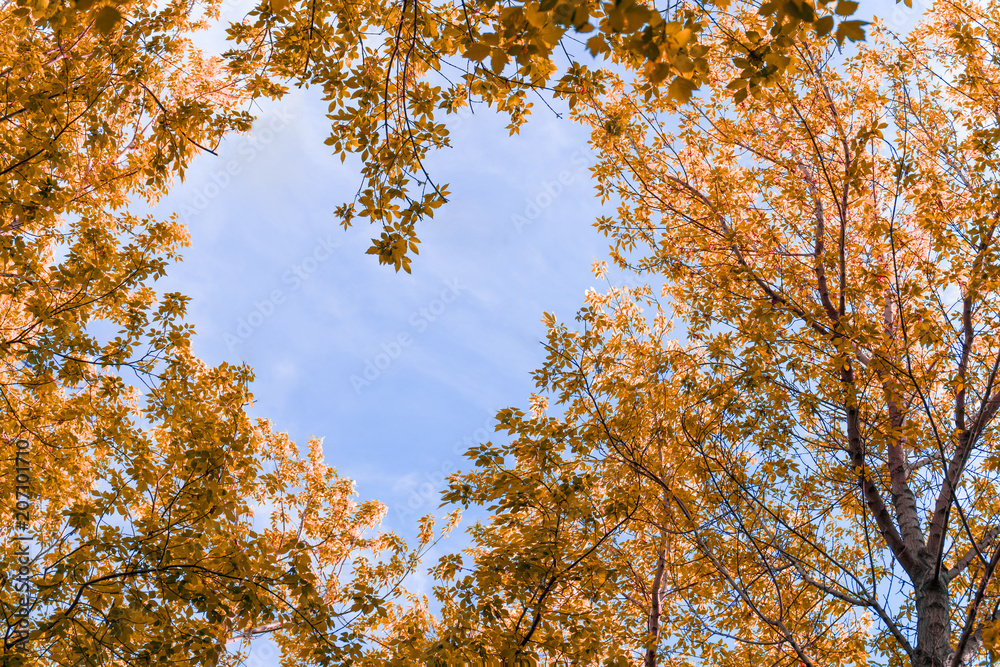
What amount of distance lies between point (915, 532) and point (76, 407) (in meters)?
9.59

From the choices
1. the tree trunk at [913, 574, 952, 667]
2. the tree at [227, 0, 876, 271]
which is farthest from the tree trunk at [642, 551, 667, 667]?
the tree at [227, 0, 876, 271]

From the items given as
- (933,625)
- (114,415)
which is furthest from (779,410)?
(114,415)

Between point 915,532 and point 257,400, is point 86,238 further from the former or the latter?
point 915,532

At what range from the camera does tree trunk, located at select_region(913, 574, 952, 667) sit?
194 inches

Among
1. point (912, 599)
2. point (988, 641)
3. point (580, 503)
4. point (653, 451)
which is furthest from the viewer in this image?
point (653, 451)

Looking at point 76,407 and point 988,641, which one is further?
point 76,407

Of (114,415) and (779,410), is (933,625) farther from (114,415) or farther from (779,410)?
(114,415)

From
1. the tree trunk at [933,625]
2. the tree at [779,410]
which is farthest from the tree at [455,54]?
the tree trunk at [933,625]

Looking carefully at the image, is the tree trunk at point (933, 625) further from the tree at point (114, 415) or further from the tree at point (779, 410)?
the tree at point (114, 415)

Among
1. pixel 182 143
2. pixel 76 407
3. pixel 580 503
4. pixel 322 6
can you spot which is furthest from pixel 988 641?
pixel 76 407

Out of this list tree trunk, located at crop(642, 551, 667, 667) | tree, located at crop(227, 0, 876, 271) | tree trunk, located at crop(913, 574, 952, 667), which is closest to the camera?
tree, located at crop(227, 0, 876, 271)

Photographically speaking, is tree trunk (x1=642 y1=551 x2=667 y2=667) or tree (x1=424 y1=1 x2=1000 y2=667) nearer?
tree (x1=424 y1=1 x2=1000 y2=667)

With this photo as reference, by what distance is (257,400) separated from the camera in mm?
6996

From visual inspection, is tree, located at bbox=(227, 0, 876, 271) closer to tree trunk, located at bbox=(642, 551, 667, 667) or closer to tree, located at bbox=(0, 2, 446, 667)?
tree, located at bbox=(0, 2, 446, 667)
